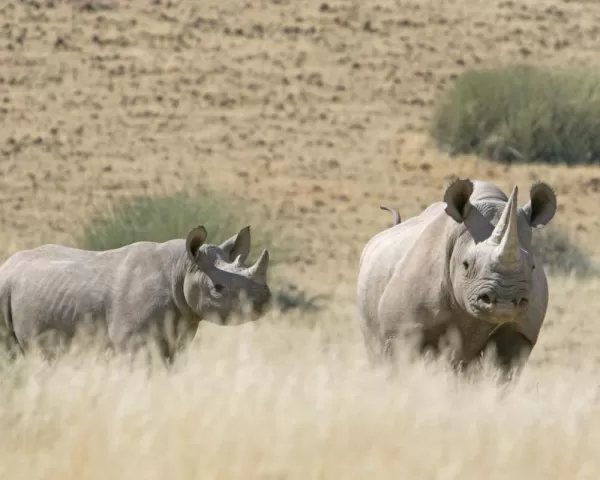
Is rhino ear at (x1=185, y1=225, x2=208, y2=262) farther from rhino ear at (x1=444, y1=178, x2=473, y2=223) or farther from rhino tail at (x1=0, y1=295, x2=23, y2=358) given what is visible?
rhino ear at (x1=444, y1=178, x2=473, y2=223)

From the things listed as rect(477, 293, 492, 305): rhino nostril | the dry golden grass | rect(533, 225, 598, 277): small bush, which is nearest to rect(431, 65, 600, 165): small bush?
rect(533, 225, 598, 277): small bush

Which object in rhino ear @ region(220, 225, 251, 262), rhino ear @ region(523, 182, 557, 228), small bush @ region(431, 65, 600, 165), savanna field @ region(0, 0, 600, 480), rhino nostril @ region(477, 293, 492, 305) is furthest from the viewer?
small bush @ region(431, 65, 600, 165)

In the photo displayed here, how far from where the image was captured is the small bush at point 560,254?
2030cm

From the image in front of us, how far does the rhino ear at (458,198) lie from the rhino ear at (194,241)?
1.87 meters

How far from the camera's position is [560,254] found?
71.1 feet

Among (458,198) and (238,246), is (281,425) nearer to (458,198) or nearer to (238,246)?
(458,198)

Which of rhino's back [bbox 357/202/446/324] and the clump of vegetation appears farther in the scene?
the clump of vegetation

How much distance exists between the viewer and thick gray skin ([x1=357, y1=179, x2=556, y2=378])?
28.3 feet

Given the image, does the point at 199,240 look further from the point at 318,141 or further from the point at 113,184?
the point at 318,141

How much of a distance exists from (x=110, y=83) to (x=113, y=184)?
4684 millimetres

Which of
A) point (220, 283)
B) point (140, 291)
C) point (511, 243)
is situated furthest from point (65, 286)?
point (511, 243)

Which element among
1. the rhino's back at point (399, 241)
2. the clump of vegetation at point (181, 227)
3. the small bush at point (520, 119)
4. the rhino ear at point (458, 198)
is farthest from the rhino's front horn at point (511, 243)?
the small bush at point (520, 119)

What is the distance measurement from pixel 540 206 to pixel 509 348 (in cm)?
75

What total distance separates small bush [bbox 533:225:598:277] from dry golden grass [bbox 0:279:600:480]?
11.6 meters
